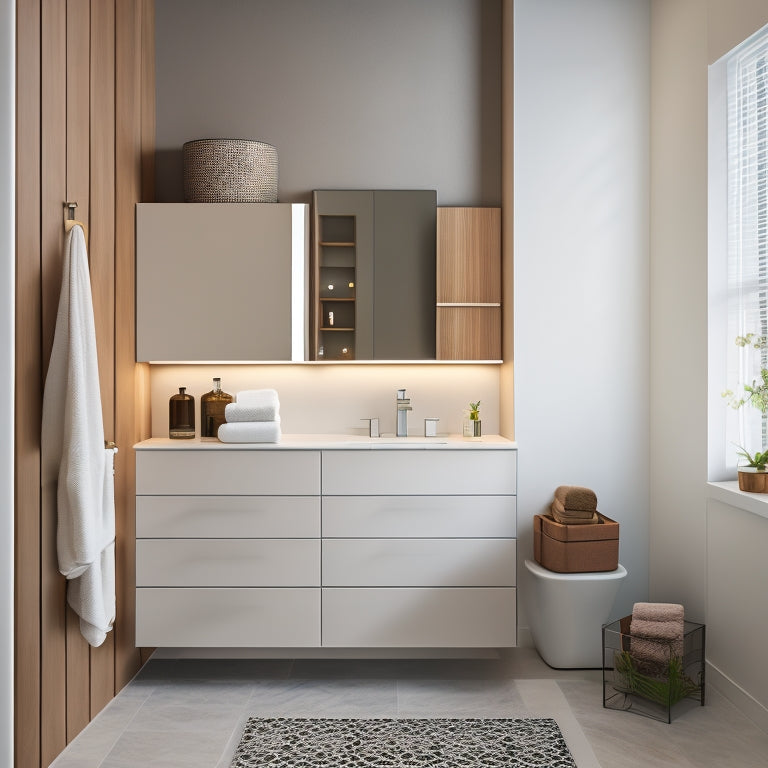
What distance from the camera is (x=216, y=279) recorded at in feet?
9.83

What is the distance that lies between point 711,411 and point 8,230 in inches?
92.8

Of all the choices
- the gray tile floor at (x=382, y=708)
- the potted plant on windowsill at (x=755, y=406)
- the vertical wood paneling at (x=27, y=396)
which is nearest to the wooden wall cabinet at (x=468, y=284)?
the potted plant on windowsill at (x=755, y=406)

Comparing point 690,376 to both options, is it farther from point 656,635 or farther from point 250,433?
point 250,433

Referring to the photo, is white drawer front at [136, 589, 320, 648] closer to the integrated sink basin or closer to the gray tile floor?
the gray tile floor

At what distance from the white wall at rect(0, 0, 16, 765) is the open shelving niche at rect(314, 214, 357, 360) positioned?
1296mm

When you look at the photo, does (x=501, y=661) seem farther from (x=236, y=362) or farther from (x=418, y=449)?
(x=236, y=362)

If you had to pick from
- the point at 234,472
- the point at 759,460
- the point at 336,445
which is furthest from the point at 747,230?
the point at 234,472

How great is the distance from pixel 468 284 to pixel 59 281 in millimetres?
1599

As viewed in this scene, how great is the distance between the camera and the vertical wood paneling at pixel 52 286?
2154mm

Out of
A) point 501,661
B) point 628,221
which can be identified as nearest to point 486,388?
point 628,221

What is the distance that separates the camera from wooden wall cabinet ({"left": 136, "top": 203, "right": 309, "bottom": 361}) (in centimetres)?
298

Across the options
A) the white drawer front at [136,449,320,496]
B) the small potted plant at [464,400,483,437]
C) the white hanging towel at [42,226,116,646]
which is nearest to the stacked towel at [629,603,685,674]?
the small potted plant at [464,400,483,437]

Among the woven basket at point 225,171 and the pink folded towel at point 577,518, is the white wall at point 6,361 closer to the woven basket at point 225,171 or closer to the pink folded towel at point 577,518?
the woven basket at point 225,171

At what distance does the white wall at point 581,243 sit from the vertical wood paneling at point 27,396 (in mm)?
1803
